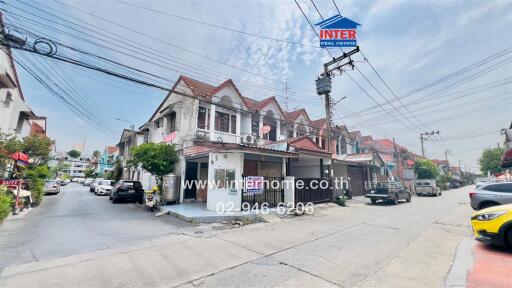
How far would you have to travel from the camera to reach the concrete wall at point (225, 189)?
1135cm

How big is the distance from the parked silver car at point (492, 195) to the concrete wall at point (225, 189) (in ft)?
35.8

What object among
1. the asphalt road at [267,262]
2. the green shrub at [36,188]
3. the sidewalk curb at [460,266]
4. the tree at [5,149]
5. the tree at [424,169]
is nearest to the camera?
the sidewalk curb at [460,266]

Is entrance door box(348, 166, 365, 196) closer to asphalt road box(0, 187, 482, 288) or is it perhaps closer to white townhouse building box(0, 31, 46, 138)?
asphalt road box(0, 187, 482, 288)

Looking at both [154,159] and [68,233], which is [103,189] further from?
[68,233]

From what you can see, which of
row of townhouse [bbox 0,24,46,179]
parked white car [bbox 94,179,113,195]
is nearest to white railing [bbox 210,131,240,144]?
row of townhouse [bbox 0,24,46,179]

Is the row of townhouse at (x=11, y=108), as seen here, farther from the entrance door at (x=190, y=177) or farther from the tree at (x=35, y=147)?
the entrance door at (x=190, y=177)

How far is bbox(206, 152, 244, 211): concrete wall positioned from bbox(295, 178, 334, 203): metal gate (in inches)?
145

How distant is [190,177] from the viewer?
1544cm

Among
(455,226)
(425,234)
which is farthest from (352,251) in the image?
(455,226)

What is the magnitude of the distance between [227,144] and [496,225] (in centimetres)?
953

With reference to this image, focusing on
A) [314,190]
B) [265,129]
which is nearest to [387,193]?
[314,190]

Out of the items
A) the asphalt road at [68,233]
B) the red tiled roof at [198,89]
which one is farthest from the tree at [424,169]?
the asphalt road at [68,233]

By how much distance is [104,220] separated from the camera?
10180 millimetres

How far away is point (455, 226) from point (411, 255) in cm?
558
